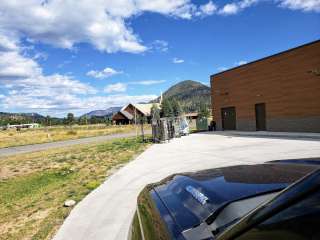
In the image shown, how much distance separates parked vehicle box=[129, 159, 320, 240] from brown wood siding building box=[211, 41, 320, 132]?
21791 mm

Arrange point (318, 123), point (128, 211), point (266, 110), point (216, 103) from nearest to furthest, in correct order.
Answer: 1. point (128, 211)
2. point (318, 123)
3. point (266, 110)
4. point (216, 103)

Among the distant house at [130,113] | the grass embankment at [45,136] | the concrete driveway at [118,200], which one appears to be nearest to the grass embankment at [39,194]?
the concrete driveway at [118,200]

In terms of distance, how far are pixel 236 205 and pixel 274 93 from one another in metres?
26.5

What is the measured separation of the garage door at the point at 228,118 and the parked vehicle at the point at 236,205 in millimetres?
30572

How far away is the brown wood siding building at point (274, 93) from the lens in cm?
2336

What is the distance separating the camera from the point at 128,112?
92125 mm

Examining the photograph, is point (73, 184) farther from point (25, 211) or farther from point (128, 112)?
point (128, 112)

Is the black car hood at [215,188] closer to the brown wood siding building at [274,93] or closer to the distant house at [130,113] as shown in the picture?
the brown wood siding building at [274,93]

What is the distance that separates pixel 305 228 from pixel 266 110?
2783 centimetres

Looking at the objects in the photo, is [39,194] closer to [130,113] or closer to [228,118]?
[228,118]

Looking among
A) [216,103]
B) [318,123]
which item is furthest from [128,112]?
[318,123]

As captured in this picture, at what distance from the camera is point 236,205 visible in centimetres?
197

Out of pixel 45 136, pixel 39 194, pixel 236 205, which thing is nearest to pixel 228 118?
pixel 39 194

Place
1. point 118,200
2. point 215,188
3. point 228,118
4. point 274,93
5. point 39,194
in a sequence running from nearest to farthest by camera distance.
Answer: point 215,188
point 118,200
point 39,194
point 274,93
point 228,118
